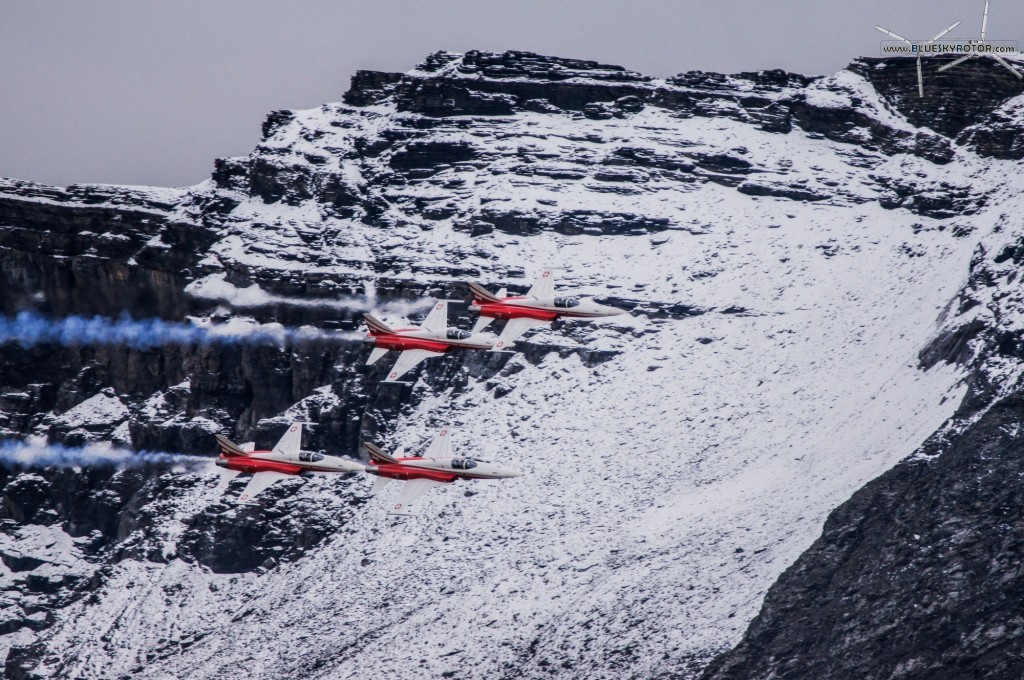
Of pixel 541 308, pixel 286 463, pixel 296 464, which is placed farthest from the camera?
pixel 286 463

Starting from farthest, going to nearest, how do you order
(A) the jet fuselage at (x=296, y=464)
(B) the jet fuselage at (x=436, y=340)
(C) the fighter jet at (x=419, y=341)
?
(A) the jet fuselage at (x=296, y=464)
(C) the fighter jet at (x=419, y=341)
(B) the jet fuselage at (x=436, y=340)

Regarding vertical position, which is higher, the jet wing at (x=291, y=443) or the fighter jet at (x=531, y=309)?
the fighter jet at (x=531, y=309)

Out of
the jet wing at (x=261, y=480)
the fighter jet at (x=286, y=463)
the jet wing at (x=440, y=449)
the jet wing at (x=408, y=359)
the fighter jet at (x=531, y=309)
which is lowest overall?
the jet wing at (x=261, y=480)

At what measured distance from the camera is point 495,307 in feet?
467

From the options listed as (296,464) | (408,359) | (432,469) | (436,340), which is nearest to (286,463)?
(296,464)

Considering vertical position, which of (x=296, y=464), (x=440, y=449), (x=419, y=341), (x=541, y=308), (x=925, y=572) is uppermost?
(x=541, y=308)

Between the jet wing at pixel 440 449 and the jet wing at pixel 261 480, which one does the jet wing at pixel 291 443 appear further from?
the jet wing at pixel 440 449

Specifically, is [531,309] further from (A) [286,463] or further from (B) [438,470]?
(A) [286,463]

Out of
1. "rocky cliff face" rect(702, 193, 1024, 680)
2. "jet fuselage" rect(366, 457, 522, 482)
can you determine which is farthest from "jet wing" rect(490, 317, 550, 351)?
"rocky cliff face" rect(702, 193, 1024, 680)

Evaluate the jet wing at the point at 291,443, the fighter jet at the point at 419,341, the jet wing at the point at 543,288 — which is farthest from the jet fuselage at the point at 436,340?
the jet wing at the point at 291,443

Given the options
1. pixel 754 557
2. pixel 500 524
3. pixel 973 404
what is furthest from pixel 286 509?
pixel 973 404

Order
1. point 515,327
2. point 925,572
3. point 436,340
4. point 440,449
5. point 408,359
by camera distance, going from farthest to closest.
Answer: point 925,572, point 440,449, point 515,327, point 408,359, point 436,340

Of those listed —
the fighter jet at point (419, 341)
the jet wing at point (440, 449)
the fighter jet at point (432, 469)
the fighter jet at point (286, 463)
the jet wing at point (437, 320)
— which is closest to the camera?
the fighter jet at point (419, 341)

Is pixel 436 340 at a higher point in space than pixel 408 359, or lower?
higher
